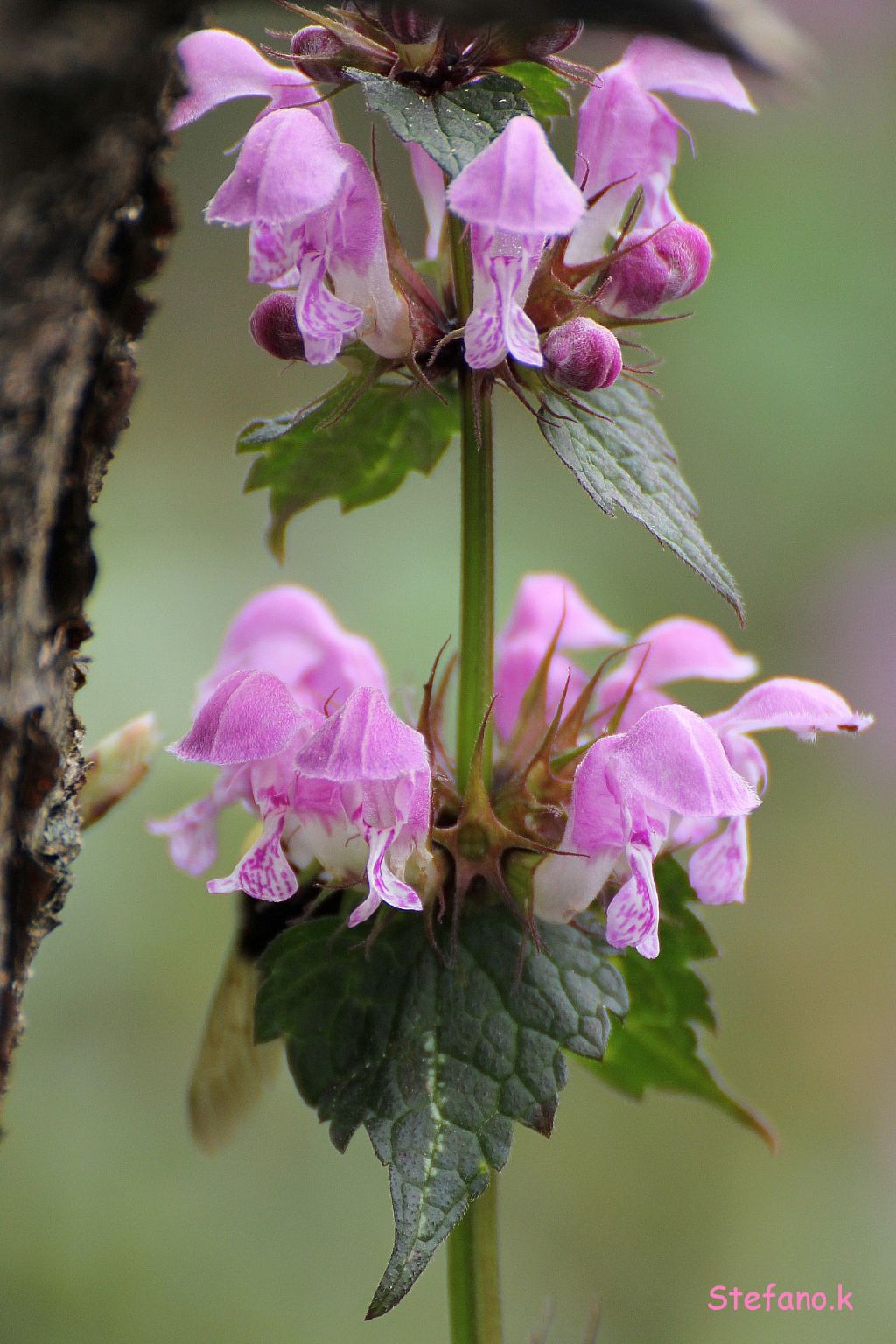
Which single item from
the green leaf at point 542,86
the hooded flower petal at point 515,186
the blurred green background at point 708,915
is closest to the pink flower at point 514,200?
the hooded flower petal at point 515,186

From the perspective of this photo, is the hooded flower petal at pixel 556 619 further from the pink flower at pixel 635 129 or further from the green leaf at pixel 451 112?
the green leaf at pixel 451 112

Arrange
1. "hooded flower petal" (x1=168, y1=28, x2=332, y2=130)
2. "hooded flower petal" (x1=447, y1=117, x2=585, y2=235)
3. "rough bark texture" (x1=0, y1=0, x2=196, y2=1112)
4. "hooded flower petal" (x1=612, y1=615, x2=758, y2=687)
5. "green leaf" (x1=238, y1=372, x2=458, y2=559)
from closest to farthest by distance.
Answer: "rough bark texture" (x1=0, y1=0, x2=196, y2=1112) < "hooded flower petal" (x1=447, y1=117, x2=585, y2=235) < "hooded flower petal" (x1=168, y1=28, x2=332, y2=130) < "green leaf" (x1=238, y1=372, x2=458, y2=559) < "hooded flower petal" (x1=612, y1=615, x2=758, y2=687)

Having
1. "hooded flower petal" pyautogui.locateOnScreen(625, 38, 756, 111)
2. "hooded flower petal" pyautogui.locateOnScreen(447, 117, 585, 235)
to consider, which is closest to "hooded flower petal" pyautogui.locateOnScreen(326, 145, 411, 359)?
"hooded flower petal" pyautogui.locateOnScreen(447, 117, 585, 235)

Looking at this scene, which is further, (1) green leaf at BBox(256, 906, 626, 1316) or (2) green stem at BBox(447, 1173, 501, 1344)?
(2) green stem at BBox(447, 1173, 501, 1344)

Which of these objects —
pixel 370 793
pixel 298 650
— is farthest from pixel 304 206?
pixel 298 650

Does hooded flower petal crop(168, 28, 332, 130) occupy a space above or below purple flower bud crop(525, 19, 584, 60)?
above

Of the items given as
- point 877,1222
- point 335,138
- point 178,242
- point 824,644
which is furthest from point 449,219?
point 178,242

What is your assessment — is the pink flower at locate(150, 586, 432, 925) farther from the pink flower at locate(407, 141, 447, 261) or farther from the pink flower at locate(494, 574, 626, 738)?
the pink flower at locate(407, 141, 447, 261)

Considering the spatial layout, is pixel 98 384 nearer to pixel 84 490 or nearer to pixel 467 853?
pixel 84 490

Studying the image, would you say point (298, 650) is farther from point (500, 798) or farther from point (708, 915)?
point (708, 915)
